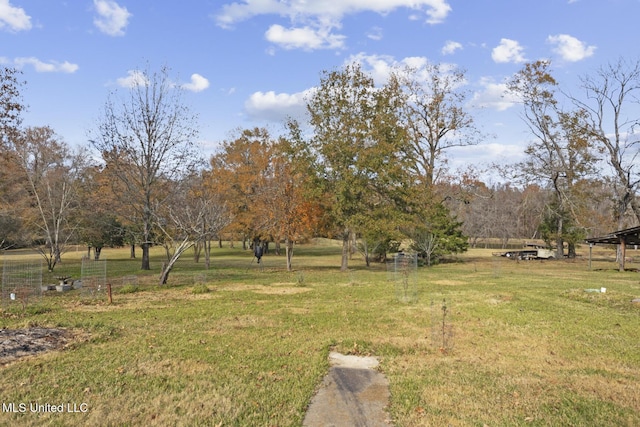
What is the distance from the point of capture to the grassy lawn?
4.82 m

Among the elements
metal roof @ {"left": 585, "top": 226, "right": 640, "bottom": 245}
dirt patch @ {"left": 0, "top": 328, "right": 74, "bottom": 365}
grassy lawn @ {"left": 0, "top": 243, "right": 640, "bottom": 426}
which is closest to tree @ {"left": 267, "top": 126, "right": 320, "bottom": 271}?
grassy lawn @ {"left": 0, "top": 243, "right": 640, "bottom": 426}

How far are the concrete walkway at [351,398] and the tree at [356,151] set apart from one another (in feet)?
55.5

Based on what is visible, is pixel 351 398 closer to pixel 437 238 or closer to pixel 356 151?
pixel 356 151

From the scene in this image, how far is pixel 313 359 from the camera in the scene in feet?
22.1

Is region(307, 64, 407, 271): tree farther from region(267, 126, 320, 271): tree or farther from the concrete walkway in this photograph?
the concrete walkway

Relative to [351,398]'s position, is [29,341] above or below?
above

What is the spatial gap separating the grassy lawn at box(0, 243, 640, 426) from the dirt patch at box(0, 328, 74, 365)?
28 cm

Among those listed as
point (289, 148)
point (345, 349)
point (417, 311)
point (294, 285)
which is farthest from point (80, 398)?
point (289, 148)

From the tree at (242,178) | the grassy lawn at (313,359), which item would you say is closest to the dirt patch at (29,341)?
the grassy lawn at (313,359)

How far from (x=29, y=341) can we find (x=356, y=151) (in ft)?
59.6

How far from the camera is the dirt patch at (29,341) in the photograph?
6.69 meters

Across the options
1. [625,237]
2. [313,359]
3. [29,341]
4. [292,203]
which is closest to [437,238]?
[625,237]

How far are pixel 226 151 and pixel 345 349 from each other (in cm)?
3798


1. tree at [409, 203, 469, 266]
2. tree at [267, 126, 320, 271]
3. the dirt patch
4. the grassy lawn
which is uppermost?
tree at [267, 126, 320, 271]
